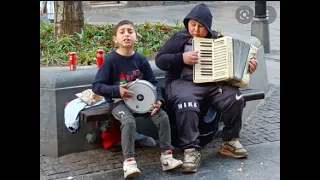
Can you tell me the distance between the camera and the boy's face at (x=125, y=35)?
14.9 ft

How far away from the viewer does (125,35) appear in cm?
454

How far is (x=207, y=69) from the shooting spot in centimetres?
473

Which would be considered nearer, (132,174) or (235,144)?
(132,174)

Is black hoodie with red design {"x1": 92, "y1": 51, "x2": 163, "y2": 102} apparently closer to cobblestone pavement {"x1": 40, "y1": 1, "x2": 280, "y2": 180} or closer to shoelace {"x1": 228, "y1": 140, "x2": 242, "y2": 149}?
cobblestone pavement {"x1": 40, "y1": 1, "x2": 280, "y2": 180}

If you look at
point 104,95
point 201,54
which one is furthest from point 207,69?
point 104,95

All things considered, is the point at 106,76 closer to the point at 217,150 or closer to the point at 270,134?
the point at 217,150

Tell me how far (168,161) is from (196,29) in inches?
46.9

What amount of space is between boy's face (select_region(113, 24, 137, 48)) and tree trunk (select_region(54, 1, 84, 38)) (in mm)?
2545

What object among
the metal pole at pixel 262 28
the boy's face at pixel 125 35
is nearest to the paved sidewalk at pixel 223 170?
the boy's face at pixel 125 35

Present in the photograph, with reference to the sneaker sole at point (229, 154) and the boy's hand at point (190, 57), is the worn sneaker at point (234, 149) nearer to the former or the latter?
the sneaker sole at point (229, 154)

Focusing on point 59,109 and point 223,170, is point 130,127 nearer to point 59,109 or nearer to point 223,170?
point 59,109

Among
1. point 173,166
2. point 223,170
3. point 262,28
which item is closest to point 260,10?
point 262,28

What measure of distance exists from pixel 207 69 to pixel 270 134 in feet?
4.54

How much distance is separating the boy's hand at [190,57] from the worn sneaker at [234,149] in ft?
2.80
